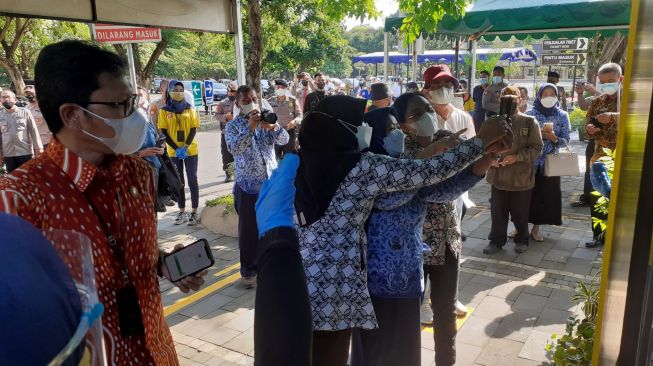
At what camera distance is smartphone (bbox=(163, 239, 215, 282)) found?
6.07ft

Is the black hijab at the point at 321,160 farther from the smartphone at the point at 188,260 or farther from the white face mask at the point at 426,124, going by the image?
the white face mask at the point at 426,124

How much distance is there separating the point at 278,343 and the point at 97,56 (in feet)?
3.74

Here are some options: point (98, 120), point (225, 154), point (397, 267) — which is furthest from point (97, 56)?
point (225, 154)

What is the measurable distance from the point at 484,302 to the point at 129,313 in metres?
3.39

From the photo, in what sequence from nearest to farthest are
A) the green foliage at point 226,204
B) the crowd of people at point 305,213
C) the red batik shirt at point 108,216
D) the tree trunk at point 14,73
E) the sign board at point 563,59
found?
the red batik shirt at point 108,216
the crowd of people at point 305,213
the green foliage at point 226,204
the tree trunk at point 14,73
the sign board at point 563,59

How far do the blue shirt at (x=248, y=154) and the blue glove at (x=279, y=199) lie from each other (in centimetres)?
233

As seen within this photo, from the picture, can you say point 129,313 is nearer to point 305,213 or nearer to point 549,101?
point 305,213

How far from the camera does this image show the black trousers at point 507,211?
5234 mm

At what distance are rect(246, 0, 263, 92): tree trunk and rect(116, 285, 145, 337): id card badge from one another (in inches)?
211

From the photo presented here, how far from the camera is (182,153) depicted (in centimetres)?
660

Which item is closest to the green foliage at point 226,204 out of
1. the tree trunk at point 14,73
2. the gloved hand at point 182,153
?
the gloved hand at point 182,153

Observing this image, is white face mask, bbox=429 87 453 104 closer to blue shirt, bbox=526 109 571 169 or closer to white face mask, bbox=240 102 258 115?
white face mask, bbox=240 102 258 115

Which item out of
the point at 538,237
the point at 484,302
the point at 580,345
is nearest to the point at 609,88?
the point at 538,237

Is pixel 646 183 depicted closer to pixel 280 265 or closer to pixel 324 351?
pixel 280 265
